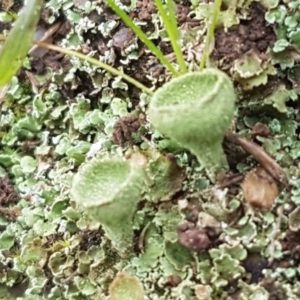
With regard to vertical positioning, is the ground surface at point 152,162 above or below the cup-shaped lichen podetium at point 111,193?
below

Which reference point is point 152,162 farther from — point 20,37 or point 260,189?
point 20,37

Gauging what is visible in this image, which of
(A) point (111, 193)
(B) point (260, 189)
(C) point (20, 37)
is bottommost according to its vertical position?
(B) point (260, 189)

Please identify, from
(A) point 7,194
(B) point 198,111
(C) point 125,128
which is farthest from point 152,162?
(A) point 7,194

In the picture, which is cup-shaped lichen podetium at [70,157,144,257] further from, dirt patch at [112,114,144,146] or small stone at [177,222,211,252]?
dirt patch at [112,114,144,146]

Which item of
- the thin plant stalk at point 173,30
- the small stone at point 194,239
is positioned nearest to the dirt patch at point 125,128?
the thin plant stalk at point 173,30

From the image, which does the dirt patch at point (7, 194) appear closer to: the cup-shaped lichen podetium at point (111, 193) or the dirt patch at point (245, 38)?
the cup-shaped lichen podetium at point (111, 193)

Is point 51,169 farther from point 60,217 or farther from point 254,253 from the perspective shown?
point 254,253

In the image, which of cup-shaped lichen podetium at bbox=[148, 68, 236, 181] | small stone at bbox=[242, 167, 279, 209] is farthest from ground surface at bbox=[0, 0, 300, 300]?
cup-shaped lichen podetium at bbox=[148, 68, 236, 181]
